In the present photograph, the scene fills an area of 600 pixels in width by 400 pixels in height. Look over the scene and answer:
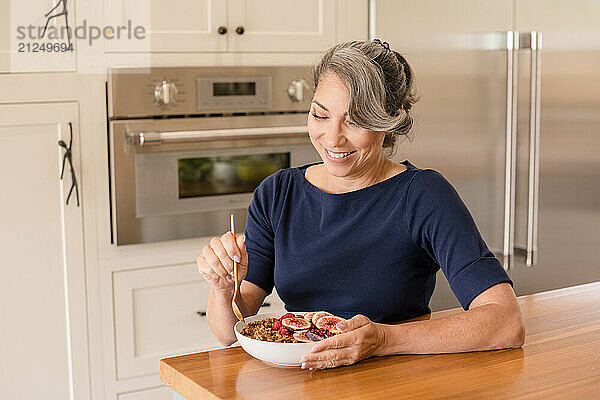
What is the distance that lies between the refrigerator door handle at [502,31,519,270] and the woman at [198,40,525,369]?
1316 mm

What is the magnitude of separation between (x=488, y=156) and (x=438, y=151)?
8.2 inches

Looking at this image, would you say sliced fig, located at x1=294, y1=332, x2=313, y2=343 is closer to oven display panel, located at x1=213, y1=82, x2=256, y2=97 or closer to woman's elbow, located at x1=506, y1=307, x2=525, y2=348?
woman's elbow, located at x1=506, y1=307, x2=525, y2=348

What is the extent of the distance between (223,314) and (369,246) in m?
0.34

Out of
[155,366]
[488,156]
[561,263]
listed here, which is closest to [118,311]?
[155,366]

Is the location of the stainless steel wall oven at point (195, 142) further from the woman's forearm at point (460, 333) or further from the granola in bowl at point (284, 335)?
the woman's forearm at point (460, 333)

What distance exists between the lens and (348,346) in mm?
1350

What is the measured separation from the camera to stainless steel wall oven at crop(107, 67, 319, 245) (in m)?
2.50

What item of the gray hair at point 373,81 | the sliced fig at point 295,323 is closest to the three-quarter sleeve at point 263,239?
the gray hair at point 373,81

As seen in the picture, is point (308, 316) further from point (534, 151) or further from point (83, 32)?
point (534, 151)

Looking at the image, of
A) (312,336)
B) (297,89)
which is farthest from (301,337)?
(297,89)

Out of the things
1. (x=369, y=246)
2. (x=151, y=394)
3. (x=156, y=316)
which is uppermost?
(x=369, y=246)

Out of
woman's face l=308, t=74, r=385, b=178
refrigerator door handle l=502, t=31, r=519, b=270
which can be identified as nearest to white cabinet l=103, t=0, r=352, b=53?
refrigerator door handle l=502, t=31, r=519, b=270

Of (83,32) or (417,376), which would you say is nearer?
(417,376)

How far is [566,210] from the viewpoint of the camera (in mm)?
3215
